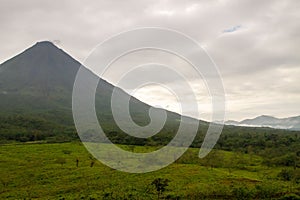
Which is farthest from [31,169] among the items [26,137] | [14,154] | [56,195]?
[26,137]

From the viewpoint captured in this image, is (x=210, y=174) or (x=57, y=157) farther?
(x=57, y=157)

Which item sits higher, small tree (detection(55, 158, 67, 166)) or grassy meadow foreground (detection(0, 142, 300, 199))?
small tree (detection(55, 158, 67, 166))

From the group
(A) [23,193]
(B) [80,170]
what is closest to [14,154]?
(B) [80,170]

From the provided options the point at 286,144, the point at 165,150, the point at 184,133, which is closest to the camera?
the point at 165,150

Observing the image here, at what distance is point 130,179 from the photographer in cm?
5966

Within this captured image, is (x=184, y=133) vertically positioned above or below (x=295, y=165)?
above

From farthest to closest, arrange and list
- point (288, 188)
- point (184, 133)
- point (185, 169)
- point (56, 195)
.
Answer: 1. point (184, 133)
2. point (185, 169)
3. point (288, 188)
4. point (56, 195)

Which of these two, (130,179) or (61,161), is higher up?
(61,161)

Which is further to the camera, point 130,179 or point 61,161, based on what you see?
point 61,161

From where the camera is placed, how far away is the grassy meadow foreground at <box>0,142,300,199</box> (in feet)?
163

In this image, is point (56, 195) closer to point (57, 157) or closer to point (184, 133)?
point (57, 157)

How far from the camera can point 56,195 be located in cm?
4906

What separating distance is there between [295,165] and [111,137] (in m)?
58.9

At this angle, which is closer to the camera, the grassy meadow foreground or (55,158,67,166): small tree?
the grassy meadow foreground
